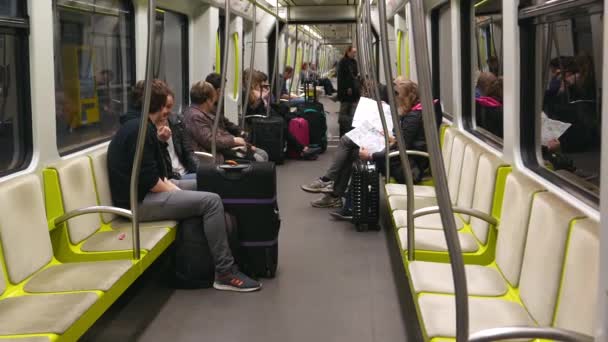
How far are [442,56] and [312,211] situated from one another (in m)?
2.32

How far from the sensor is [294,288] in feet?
14.3

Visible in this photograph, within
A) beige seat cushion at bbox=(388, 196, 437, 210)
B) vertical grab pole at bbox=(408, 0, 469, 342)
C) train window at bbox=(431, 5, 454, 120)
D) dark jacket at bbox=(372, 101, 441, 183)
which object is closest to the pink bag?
train window at bbox=(431, 5, 454, 120)

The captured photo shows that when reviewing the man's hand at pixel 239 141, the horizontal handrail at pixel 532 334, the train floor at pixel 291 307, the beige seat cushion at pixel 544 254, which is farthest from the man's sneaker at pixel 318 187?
the horizontal handrail at pixel 532 334

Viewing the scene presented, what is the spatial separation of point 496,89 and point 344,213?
1851mm

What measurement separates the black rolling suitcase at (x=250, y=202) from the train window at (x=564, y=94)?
1520 millimetres

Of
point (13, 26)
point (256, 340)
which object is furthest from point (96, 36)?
point (256, 340)

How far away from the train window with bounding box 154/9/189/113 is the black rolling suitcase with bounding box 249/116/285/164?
54.8 inches

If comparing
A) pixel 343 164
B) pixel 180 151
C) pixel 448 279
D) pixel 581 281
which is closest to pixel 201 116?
pixel 180 151

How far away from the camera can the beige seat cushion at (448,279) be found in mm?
3088

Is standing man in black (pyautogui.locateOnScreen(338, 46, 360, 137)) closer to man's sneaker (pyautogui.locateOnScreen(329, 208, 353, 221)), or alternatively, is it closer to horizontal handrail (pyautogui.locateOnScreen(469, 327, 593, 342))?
man's sneaker (pyautogui.locateOnScreen(329, 208, 353, 221))

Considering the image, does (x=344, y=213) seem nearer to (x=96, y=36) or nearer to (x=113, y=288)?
(x=96, y=36)

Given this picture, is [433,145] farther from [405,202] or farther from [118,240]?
[405,202]

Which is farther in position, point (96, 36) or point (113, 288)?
point (96, 36)

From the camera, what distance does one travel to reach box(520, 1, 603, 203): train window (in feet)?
9.84
